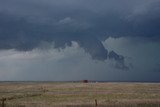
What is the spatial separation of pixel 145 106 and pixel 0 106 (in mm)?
13414

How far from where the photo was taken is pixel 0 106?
104ft

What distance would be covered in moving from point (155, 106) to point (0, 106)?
14293 millimetres

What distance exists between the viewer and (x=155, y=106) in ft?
101

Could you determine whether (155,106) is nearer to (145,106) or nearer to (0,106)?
(145,106)

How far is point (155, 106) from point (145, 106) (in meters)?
0.89

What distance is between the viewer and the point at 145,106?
31.0m

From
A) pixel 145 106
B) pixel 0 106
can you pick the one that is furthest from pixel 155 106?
pixel 0 106
